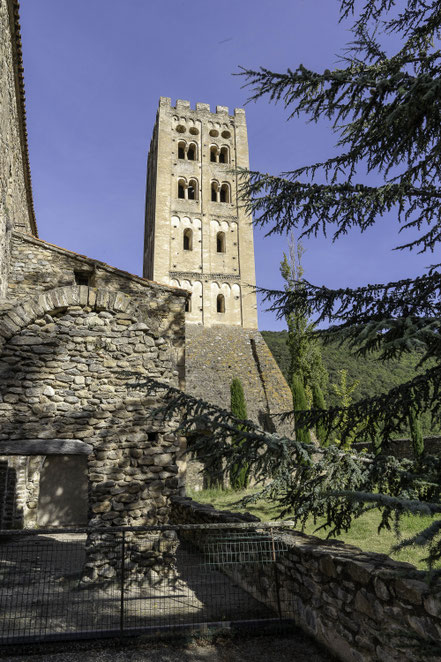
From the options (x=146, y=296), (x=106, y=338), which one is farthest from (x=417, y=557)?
(x=146, y=296)

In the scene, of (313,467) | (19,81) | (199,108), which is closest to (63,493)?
(19,81)

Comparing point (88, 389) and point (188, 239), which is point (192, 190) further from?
point (88, 389)

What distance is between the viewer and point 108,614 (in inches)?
177

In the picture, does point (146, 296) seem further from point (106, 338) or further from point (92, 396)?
point (92, 396)

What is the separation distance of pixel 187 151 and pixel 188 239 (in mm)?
6403

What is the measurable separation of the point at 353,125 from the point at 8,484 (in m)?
12.1

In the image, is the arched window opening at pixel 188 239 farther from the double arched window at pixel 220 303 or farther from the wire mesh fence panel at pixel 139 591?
the wire mesh fence panel at pixel 139 591

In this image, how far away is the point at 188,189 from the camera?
2698cm

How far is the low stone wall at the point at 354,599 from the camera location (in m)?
2.55

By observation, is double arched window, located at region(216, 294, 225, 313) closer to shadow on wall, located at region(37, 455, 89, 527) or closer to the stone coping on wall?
shadow on wall, located at region(37, 455, 89, 527)

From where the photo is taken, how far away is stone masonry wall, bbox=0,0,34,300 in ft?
25.7

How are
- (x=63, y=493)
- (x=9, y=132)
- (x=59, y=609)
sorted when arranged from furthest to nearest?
(x=63, y=493) → (x=9, y=132) → (x=59, y=609)

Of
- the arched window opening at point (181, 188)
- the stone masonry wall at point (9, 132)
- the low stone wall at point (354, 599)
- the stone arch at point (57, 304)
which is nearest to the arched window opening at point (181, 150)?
the arched window opening at point (181, 188)

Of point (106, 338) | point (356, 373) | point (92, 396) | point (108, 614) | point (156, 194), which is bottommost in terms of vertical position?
point (108, 614)
